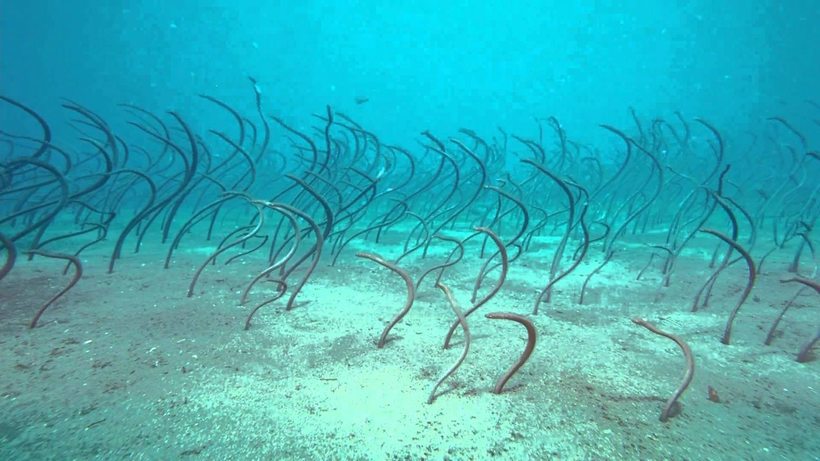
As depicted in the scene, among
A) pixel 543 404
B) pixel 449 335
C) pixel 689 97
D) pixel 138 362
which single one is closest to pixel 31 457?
pixel 138 362

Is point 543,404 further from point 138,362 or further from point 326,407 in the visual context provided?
point 138,362

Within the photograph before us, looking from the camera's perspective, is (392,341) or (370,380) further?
(392,341)

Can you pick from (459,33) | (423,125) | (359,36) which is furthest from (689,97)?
(359,36)

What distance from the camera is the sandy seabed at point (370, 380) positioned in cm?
138

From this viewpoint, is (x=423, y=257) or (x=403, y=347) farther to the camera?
(x=423, y=257)

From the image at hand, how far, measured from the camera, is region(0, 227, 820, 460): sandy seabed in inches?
54.5

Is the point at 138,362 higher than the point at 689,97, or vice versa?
the point at 689,97

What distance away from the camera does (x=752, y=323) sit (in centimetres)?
263

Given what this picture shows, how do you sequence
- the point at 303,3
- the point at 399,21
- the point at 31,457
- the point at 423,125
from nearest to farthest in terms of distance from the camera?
1. the point at 31,457
2. the point at 303,3
3. the point at 423,125
4. the point at 399,21

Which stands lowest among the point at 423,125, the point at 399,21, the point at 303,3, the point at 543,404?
the point at 543,404

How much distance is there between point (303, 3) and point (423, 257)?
2434 inches

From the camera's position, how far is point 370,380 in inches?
72.0

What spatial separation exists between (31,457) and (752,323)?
4084 mm

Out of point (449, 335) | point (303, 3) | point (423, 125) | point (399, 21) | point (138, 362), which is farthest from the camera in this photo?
point (399, 21)
